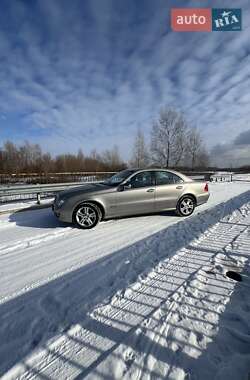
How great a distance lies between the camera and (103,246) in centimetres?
473

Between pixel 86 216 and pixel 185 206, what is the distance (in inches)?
130

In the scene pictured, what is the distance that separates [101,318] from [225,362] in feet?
4.37

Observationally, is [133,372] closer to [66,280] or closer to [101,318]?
[101,318]

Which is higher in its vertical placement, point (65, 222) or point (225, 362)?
point (65, 222)

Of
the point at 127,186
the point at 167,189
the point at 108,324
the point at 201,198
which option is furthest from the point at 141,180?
the point at 108,324

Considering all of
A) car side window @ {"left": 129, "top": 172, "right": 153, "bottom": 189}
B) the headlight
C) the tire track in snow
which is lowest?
the tire track in snow

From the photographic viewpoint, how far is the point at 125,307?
2.79 meters

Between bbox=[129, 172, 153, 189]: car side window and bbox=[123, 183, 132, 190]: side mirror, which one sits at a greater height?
bbox=[129, 172, 153, 189]: car side window

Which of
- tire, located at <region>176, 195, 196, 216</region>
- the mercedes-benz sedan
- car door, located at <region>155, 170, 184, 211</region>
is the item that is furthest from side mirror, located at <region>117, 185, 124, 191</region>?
tire, located at <region>176, 195, 196, 216</region>

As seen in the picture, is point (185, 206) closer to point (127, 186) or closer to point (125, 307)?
point (127, 186)

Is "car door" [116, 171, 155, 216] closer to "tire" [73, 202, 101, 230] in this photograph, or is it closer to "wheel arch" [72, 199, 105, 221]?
"wheel arch" [72, 199, 105, 221]

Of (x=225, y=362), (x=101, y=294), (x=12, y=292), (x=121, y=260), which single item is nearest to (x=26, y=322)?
(x=12, y=292)

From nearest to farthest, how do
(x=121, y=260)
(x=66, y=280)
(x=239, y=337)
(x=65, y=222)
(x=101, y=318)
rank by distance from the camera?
(x=239, y=337) → (x=101, y=318) → (x=66, y=280) → (x=121, y=260) → (x=65, y=222)

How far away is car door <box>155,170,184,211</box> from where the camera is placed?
6.86 metres
